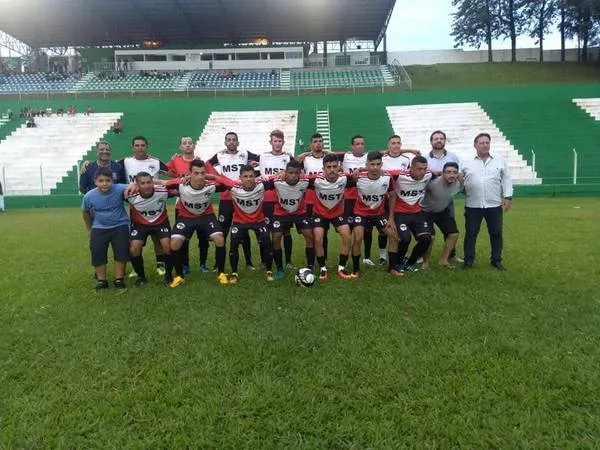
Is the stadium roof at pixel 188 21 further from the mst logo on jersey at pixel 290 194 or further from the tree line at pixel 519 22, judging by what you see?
the mst logo on jersey at pixel 290 194

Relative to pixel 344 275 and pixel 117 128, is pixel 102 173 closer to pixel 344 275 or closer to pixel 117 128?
pixel 344 275

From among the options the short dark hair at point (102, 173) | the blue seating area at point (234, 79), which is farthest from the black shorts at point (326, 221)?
the blue seating area at point (234, 79)

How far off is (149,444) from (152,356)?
1.23 meters

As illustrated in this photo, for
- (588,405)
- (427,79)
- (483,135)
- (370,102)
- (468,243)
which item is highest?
(427,79)

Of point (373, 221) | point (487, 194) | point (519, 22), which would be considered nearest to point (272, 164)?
point (373, 221)

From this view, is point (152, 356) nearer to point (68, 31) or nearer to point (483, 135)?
point (483, 135)

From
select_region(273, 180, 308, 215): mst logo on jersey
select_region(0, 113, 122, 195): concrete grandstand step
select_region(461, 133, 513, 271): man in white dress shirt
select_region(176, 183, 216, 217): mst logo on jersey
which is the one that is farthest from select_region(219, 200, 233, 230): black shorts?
select_region(0, 113, 122, 195): concrete grandstand step

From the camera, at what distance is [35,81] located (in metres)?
40.2

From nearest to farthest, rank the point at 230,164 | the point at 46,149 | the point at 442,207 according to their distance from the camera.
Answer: the point at 442,207
the point at 230,164
the point at 46,149

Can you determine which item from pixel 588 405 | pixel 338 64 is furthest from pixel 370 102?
pixel 588 405

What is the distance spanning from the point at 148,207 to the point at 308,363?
3566 mm

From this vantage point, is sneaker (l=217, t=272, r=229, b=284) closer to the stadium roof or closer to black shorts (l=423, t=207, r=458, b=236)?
black shorts (l=423, t=207, r=458, b=236)

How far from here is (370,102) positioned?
2777 centimetres

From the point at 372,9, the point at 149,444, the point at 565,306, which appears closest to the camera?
the point at 149,444
